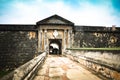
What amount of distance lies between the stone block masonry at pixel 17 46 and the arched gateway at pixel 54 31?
4.01ft

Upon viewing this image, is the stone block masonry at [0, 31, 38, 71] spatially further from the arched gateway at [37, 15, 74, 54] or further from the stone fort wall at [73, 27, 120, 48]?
the stone fort wall at [73, 27, 120, 48]

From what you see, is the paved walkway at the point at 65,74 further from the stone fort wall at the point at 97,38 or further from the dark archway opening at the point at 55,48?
the stone fort wall at the point at 97,38

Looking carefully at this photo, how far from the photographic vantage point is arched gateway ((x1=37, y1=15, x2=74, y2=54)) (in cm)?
1805

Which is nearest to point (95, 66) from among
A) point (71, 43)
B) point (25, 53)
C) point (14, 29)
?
point (71, 43)

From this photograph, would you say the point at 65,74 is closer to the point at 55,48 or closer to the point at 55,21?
the point at 55,21

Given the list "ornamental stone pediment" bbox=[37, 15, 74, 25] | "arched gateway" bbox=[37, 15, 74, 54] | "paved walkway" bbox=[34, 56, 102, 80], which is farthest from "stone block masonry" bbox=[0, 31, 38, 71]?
"paved walkway" bbox=[34, 56, 102, 80]

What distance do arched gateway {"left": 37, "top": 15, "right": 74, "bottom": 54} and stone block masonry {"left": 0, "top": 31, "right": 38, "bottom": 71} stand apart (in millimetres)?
1222

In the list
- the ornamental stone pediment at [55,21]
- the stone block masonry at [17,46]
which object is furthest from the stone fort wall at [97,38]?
the stone block masonry at [17,46]

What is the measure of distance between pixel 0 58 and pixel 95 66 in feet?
56.5

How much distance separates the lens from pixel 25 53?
18703mm

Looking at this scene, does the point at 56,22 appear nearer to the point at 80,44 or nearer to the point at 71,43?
the point at 71,43

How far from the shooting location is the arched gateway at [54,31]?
1805 centimetres

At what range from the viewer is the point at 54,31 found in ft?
60.0

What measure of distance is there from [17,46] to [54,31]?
613 centimetres
